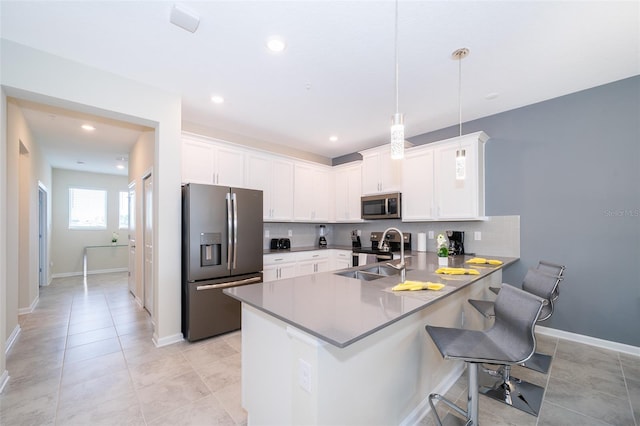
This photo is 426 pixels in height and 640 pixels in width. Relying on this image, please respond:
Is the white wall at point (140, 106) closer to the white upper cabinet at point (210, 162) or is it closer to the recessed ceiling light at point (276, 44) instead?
the white upper cabinet at point (210, 162)

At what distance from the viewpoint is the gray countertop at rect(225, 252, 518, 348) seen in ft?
3.68

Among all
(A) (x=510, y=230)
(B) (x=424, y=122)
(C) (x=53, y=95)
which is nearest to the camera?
(C) (x=53, y=95)

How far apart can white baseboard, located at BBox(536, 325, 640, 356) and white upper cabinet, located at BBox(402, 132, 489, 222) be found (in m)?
1.51

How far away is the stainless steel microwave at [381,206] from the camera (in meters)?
4.18

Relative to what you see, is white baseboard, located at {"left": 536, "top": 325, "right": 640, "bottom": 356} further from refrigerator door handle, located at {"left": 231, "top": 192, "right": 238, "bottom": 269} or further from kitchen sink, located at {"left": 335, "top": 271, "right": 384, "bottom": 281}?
refrigerator door handle, located at {"left": 231, "top": 192, "right": 238, "bottom": 269}

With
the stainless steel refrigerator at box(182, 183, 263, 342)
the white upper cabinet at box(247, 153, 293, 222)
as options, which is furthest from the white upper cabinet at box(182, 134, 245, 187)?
the stainless steel refrigerator at box(182, 183, 263, 342)

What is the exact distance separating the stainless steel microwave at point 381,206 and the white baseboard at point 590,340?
7.33 ft

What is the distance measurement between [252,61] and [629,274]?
424cm

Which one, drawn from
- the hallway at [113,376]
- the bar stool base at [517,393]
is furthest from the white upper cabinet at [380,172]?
the hallway at [113,376]

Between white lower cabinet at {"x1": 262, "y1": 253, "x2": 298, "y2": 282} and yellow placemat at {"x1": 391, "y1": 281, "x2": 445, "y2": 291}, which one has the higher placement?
yellow placemat at {"x1": 391, "y1": 281, "x2": 445, "y2": 291}

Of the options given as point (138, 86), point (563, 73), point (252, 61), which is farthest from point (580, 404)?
point (138, 86)

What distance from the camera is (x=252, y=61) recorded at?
2379mm

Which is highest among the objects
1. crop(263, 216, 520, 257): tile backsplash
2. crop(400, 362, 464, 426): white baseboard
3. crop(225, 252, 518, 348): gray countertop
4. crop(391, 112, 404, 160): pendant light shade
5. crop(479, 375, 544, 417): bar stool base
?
crop(391, 112, 404, 160): pendant light shade

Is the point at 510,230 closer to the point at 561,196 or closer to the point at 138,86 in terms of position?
the point at 561,196
